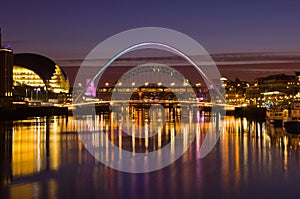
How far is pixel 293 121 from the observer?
23.5 meters

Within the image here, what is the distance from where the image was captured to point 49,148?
57.5ft

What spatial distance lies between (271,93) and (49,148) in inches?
1721

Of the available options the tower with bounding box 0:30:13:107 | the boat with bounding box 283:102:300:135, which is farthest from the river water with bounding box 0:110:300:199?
the tower with bounding box 0:30:13:107

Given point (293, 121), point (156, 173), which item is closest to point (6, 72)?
point (293, 121)

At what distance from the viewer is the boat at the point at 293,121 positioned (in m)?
23.2

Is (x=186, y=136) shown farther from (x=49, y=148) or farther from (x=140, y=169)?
(x=140, y=169)

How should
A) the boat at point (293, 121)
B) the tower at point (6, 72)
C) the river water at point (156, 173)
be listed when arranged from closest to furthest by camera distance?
the river water at point (156, 173)
the boat at point (293, 121)
the tower at point (6, 72)

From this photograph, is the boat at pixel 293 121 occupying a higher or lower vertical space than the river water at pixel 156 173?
higher

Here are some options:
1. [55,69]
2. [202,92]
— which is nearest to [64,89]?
[55,69]

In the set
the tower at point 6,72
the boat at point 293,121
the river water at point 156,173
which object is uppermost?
the tower at point 6,72

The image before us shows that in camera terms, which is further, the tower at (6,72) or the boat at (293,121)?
the tower at (6,72)

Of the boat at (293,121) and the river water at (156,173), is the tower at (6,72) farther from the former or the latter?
the river water at (156,173)

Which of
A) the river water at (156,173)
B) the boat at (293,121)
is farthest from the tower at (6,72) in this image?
the river water at (156,173)

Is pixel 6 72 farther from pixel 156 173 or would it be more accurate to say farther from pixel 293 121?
pixel 156 173
